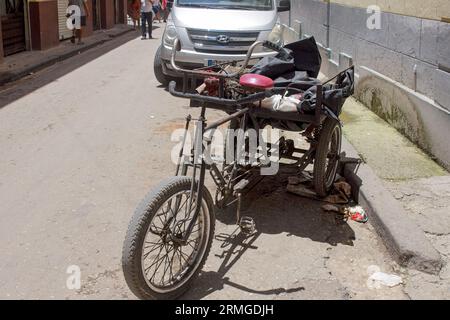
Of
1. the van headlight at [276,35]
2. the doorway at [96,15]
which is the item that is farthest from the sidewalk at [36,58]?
the van headlight at [276,35]

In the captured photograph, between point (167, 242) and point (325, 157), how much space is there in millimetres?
1958

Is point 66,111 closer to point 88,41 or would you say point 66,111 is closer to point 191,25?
point 191,25

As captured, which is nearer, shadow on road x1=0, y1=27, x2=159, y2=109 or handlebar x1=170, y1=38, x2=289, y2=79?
handlebar x1=170, y1=38, x2=289, y2=79

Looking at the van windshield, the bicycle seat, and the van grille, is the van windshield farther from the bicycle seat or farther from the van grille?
the bicycle seat

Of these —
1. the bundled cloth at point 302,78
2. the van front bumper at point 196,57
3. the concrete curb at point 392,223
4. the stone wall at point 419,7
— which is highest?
the stone wall at point 419,7

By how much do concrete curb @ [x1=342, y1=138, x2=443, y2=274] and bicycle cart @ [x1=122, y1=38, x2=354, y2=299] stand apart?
300 millimetres

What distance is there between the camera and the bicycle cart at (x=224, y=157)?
349 centimetres

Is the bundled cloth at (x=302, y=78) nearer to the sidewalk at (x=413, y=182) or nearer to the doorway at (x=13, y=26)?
the sidewalk at (x=413, y=182)

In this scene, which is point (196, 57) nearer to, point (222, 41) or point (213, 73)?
point (222, 41)

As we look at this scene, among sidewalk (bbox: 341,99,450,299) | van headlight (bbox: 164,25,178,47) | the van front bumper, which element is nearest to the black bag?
sidewalk (bbox: 341,99,450,299)

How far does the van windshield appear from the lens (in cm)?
1017

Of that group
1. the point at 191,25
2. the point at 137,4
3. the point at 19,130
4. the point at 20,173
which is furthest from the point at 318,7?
the point at 137,4

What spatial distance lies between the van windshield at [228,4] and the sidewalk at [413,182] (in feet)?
11.3
